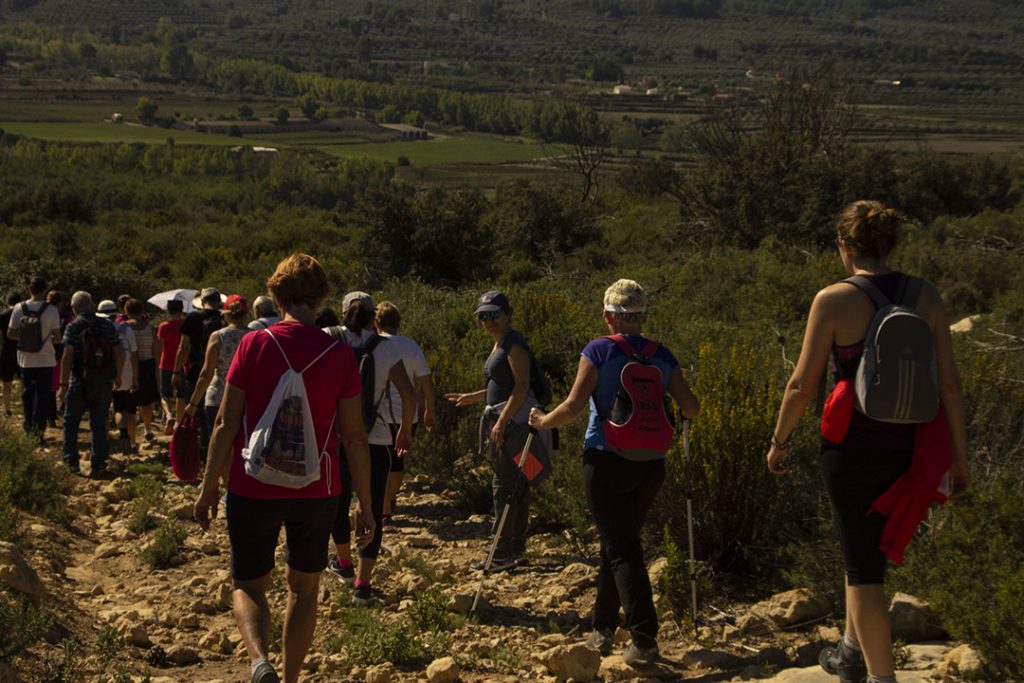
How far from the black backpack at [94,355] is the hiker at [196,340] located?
549mm

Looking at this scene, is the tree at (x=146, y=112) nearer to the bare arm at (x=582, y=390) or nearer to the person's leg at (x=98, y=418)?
the person's leg at (x=98, y=418)

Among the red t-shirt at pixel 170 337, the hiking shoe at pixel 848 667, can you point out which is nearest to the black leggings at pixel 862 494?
the hiking shoe at pixel 848 667

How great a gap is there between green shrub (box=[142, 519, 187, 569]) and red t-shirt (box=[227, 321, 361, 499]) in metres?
3.13

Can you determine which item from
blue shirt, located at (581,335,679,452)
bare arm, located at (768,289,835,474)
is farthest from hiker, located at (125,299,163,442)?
bare arm, located at (768,289,835,474)

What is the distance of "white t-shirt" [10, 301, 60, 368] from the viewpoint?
10.8 metres

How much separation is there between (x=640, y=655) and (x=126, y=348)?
7.02 metres

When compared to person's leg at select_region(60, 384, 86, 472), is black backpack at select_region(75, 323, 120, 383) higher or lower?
higher

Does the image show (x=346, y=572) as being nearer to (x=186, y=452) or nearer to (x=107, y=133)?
(x=186, y=452)

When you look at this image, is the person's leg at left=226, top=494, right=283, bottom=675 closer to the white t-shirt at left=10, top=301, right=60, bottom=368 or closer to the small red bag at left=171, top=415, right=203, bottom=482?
the small red bag at left=171, top=415, right=203, bottom=482

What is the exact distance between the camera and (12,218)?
39062mm

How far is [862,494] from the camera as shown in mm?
4230

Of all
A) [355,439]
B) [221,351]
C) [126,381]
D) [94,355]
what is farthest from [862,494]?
[126,381]

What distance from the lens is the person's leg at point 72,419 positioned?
981cm

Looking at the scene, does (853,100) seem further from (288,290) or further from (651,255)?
(288,290)
